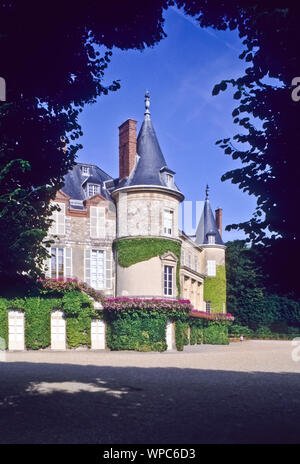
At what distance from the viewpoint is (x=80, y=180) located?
34.7 meters

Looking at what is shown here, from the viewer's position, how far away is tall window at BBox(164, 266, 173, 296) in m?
31.1

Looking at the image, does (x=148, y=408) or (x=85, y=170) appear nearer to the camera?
(x=148, y=408)

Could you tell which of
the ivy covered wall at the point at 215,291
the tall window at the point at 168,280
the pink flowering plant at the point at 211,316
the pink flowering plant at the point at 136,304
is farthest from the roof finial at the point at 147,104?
the ivy covered wall at the point at 215,291

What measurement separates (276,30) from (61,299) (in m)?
22.2

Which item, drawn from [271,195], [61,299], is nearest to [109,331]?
[61,299]

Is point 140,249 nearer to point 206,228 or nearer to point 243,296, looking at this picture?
point 206,228

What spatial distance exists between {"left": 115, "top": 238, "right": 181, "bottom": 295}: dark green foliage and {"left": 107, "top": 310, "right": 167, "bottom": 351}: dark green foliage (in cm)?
403

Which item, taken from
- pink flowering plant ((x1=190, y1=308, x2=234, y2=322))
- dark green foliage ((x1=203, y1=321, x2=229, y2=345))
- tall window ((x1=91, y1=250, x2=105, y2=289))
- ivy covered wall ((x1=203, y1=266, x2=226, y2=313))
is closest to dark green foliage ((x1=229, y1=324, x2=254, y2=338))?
ivy covered wall ((x1=203, y1=266, x2=226, y2=313))

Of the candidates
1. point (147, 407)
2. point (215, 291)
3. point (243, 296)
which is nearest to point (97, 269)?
point (215, 291)

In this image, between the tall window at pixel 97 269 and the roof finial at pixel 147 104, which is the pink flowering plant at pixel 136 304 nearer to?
the tall window at pixel 97 269

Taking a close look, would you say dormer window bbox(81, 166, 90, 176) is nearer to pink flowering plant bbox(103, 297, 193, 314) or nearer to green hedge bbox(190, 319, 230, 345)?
pink flowering plant bbox(103, 297, 193, 314)

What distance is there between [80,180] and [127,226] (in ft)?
19.1
